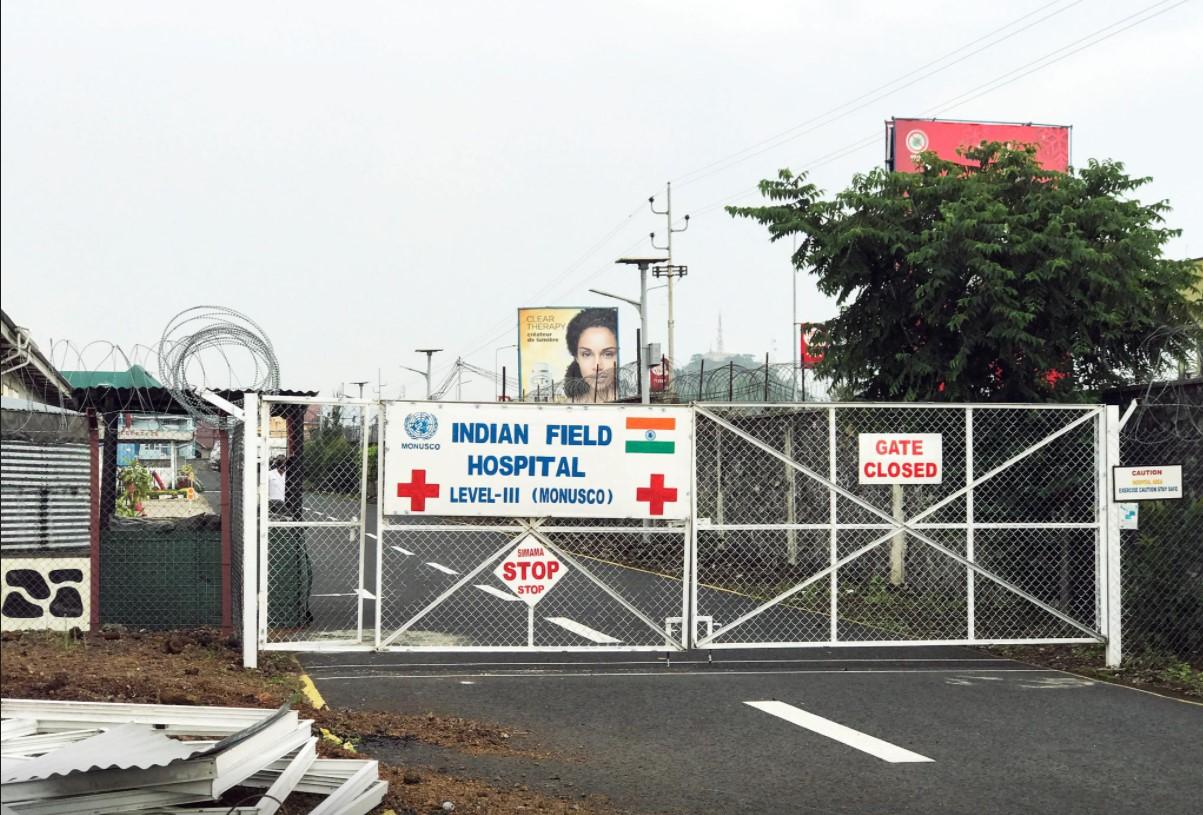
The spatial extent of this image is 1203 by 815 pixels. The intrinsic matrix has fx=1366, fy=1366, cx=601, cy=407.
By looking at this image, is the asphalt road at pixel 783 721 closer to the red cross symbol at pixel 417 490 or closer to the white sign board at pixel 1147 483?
the red cross symbol at pixel 417 490

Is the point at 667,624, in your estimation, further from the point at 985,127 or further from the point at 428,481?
the point at 985,127

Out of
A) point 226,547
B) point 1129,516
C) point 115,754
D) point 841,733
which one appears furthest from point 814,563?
point 115,754

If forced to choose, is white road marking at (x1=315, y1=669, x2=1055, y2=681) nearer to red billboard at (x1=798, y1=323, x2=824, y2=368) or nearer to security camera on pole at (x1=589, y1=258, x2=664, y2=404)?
red billboard at (x1=798, y1=323, x2=824, y2=368)

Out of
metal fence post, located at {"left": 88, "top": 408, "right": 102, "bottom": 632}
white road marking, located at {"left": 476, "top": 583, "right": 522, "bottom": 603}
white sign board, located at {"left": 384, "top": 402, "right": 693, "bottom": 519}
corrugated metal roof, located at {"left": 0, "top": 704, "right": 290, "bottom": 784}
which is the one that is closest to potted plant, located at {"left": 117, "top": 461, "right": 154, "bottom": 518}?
white road marking, located at {"left": 476, "top": 583, "right": 522, "bottom": 603}

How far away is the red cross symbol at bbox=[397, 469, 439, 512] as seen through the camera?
38.4ft

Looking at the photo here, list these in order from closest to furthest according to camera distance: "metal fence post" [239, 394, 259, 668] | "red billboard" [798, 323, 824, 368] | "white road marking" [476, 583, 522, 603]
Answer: "metal fence post" [239, 394, 259, 668] < "red billboard" [798, 323, 824, 368] < "white road marking" [476, 583, 522, 603]

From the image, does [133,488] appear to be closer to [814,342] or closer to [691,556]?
[814,342]

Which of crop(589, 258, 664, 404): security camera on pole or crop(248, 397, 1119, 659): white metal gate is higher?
crop(589, 258, 664, 404): security camera on pole

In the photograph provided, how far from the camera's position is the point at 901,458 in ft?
40.7

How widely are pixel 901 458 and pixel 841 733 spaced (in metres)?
3.65

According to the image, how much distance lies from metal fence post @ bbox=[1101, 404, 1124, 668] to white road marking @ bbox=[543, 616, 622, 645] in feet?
15.2

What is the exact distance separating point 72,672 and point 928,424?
34.7 feet

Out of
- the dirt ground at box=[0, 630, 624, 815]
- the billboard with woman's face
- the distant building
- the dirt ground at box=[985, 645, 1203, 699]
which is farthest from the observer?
the billboard with woman's face

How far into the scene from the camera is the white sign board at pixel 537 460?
11.7 m
